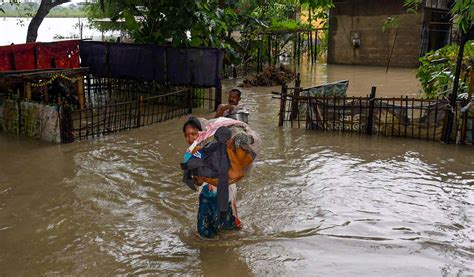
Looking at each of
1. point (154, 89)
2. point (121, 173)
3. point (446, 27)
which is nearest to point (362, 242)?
point (121, 173)

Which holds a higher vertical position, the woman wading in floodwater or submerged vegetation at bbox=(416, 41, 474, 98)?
submerged vegetation at bbox=(416, 41, 474, 98)

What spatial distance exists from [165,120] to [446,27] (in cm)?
1505

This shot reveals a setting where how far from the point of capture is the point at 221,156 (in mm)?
4355

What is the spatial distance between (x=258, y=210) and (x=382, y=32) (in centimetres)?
1651

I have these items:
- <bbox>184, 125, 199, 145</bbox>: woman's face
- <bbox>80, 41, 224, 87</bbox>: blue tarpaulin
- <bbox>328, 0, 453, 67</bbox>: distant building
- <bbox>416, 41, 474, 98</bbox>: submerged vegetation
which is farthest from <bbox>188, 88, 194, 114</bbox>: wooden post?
<bbox>328, 0, 453, 67</bbox>: distant building

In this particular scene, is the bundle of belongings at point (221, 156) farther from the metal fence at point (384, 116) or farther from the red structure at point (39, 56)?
the red structure at point (39, 56)

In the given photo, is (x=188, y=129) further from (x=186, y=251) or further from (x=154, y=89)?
(x=154, y=89)

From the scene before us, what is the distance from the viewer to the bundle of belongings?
4.36m

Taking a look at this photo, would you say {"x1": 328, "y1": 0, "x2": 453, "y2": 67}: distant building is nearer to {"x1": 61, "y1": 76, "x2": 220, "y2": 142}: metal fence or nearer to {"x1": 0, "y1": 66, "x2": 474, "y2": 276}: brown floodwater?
{"x1": 61, "y1": 76, "x2": 220, "y2": 142}: metal fence

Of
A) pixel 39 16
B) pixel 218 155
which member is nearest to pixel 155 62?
pixel 39 16

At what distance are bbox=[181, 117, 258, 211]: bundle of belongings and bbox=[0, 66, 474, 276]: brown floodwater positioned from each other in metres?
0.89

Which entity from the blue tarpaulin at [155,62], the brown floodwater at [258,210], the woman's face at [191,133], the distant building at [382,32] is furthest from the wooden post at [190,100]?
the distant building at [382,32]

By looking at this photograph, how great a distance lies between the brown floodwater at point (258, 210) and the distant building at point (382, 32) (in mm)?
12099

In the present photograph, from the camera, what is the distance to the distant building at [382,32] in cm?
1970
